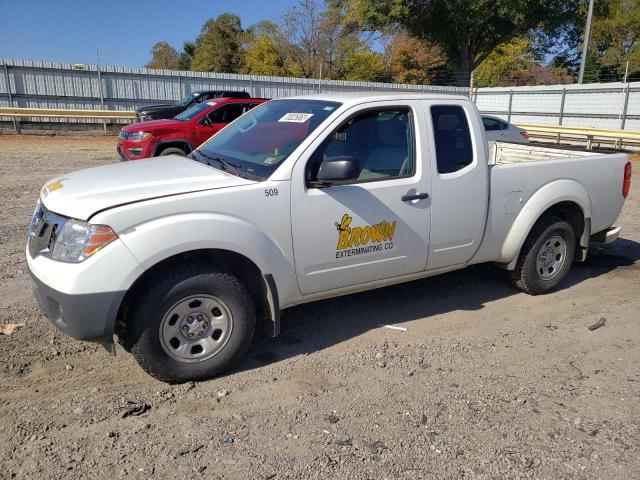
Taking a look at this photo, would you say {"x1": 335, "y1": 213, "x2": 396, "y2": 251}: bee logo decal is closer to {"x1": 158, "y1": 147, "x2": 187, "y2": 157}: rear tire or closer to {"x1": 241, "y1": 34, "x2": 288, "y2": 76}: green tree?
{"x1": 158, "y1": 147, "x2": 187, "y2": 157}: rear tire

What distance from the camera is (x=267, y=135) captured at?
4281mm

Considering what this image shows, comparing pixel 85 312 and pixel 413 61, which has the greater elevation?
pixel 413 61

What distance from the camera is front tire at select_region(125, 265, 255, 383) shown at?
3.38 m

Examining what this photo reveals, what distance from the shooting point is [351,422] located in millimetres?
3293

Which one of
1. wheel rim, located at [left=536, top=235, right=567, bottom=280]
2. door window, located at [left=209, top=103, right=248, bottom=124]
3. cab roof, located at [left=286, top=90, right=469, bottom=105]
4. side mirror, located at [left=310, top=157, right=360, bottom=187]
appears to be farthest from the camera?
door window, located at [left=209, top=103, right=248, bottom=124]

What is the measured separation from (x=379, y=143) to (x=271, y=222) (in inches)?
46.7

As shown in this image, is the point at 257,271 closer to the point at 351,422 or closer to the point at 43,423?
the point at 351,422

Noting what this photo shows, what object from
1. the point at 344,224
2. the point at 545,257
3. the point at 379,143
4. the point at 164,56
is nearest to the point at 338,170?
the point at 344,224

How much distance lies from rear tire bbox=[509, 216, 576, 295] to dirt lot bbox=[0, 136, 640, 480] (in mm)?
237

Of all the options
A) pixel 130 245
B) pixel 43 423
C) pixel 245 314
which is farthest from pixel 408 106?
pixel 43 423

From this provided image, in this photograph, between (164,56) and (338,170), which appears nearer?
(338,170)

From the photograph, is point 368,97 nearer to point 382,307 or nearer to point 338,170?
point 338,170

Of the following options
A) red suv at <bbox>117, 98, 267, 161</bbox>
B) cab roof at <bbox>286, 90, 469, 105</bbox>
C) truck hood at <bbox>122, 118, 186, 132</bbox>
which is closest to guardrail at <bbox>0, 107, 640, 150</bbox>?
red suv at <bbox>117, 98, 267, 161</bbox>

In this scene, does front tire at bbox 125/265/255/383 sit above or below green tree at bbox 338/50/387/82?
below
